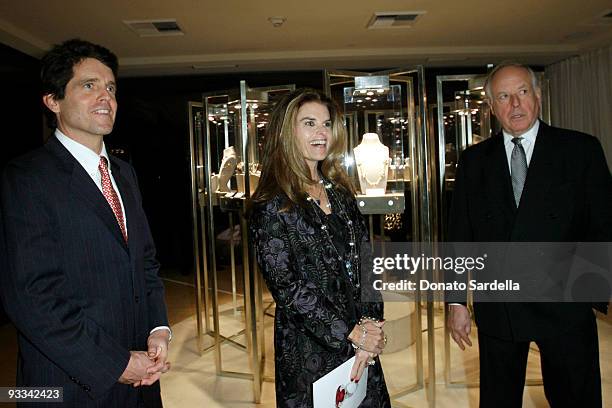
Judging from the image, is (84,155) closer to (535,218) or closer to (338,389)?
(338,389)

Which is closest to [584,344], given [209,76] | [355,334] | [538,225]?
[538,225]

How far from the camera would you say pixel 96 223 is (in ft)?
4.14

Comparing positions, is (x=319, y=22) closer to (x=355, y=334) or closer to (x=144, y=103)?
(x=144, y=103)

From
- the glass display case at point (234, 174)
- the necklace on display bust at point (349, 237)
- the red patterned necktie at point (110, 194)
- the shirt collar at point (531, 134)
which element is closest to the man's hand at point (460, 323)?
the necklace on display bust at point (349, 237)

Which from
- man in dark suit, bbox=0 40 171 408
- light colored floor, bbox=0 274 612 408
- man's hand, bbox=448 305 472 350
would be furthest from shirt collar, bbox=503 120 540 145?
light colored floor, bbox=0 274 612 408

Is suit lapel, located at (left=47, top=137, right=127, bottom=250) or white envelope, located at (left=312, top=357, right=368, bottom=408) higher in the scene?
suit lapel, located at (left=47, top=137, right=127, bottom=250)

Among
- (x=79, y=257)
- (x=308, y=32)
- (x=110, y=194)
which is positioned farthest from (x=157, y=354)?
(x=308, y=32)

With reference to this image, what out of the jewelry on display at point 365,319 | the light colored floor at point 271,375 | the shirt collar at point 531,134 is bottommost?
the light colored floor at point 271,375

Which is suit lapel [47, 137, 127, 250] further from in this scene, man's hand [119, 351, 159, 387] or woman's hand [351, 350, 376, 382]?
woman's hand [351, 350, 376, 382]

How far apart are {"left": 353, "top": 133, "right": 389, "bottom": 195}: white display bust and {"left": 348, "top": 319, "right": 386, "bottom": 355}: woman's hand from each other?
1339mm

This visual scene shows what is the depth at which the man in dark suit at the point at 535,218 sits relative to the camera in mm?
1593

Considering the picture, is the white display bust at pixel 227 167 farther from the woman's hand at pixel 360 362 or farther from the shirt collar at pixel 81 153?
the woman's hand at pixel 360 362

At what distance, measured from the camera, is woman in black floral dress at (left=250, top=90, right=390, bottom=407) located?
1.38 m

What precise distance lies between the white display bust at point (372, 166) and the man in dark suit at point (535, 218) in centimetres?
96
